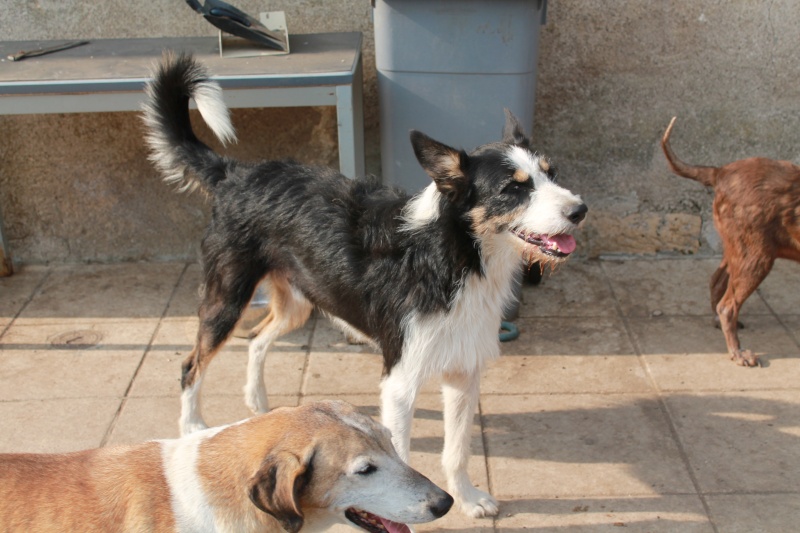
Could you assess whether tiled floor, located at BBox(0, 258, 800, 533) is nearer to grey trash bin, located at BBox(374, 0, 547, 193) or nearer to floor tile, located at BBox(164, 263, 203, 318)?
floor tile, located at BBox(164, 263, 203, 318)

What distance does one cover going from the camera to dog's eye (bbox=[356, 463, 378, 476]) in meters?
2.65

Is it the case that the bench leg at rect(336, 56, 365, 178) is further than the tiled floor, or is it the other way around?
the bench leg at rect(336, 56, 365, 178)

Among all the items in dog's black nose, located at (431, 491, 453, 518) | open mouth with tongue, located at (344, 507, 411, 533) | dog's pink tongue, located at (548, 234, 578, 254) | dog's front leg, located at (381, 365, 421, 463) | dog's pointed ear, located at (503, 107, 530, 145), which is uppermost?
dog's pointed ear, located at (503, 107, 530, 145)

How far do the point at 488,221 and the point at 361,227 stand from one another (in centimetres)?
67

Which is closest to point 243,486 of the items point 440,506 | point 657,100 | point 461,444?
point 440,506

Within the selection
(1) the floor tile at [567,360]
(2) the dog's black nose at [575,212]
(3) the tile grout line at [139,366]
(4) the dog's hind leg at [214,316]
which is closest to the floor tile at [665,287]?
(1) the floor tile at [567,360]

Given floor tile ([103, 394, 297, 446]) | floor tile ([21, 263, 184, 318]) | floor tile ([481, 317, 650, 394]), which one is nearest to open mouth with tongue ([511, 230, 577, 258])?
floor tile ([481, 317, 650, 394])

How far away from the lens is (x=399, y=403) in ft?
12.0

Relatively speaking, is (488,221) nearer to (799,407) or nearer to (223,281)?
(223,281)

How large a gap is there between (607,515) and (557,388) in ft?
3.44

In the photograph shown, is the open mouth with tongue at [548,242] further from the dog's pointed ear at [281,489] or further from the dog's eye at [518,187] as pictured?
the dog's pointed ear at [281,489]

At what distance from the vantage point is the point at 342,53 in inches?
203

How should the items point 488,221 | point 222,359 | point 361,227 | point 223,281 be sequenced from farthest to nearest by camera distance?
point 222,359 → point 223,281 → point 361,227 → point 488,221

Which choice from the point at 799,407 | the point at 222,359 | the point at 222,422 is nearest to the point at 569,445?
the point at 799,407
